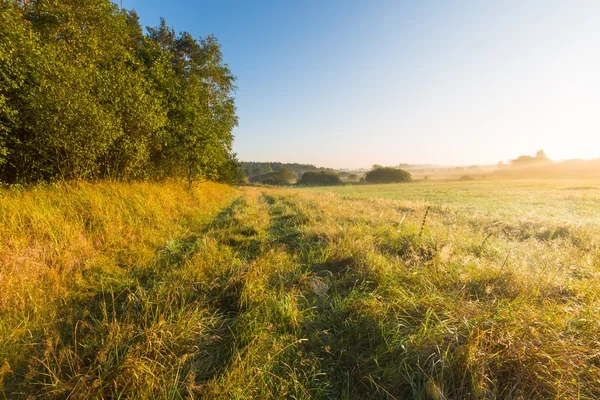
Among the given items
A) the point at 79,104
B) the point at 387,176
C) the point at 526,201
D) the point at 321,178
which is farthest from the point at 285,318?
the point at 387,176

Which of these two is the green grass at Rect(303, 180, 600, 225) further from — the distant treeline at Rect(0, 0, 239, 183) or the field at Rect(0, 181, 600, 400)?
the distant treeline at Rect(0, 0, 239, 183)

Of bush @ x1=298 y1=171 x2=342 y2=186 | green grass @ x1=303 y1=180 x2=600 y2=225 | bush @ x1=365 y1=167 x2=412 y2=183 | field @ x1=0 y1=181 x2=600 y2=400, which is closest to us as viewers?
field @ x1=0 y1=181 x2=600 y2=400

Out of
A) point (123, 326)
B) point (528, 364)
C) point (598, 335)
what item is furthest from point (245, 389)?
point (598, 335)

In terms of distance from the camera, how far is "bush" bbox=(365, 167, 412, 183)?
265 ft

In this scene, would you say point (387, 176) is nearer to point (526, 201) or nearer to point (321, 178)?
point (321, 178)

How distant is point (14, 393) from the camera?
5.23 ft

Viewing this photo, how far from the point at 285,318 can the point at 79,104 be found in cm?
714

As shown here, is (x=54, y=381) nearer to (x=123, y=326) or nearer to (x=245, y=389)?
(x=123, y=326)

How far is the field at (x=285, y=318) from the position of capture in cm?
166

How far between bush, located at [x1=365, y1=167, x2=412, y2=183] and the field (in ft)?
271

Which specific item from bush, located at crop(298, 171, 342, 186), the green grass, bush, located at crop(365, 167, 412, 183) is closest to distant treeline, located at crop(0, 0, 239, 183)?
the green grass

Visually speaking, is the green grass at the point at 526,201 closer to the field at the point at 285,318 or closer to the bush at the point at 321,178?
the field at the point at 285,318

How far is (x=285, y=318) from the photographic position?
7.87 feet

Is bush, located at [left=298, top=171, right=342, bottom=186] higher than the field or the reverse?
higher
